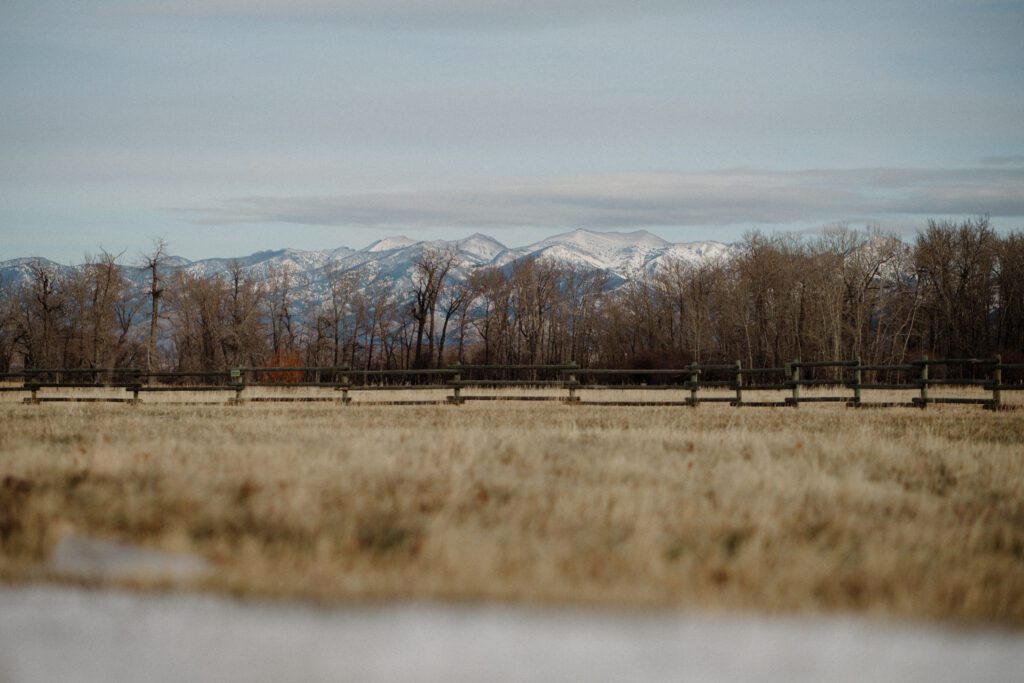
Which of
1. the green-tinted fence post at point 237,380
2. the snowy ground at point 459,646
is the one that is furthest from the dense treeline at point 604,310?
the snowy ground at point 459,646

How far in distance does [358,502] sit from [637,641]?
329cm

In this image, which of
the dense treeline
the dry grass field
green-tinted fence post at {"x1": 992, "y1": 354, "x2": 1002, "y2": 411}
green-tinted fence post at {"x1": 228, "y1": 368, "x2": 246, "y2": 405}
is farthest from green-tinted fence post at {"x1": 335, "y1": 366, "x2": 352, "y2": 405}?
the dense treeline

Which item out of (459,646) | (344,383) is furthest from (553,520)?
(344,383)

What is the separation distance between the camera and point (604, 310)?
93250 millimetres

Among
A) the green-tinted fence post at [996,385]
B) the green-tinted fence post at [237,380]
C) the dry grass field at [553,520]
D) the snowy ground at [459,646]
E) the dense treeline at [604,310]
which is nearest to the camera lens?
the snowy ground at [459,646]

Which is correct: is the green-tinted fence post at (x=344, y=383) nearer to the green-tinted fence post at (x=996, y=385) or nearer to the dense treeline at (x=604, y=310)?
the green-tinted fence post at (x=996, y=385)

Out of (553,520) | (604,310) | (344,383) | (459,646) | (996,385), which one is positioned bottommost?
(459,646)

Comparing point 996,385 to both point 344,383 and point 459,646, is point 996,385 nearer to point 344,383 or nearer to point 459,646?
point 344,383

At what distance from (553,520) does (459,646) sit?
2.59 meters

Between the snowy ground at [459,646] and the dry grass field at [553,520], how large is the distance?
0.34 m

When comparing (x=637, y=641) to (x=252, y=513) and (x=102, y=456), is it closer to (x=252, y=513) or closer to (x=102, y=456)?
(x=252, y=513)

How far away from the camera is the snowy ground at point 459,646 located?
14.6ft

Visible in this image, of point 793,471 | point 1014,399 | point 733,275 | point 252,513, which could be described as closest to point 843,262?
point 733,275

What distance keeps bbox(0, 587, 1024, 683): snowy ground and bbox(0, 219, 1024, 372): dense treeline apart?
55.6 metres
